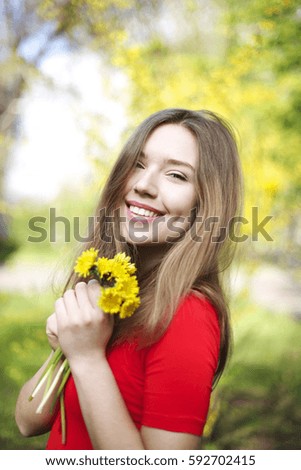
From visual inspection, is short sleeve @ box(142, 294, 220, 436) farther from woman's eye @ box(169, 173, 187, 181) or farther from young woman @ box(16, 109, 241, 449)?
woman's eye @ box(169, 173, 187, 181)

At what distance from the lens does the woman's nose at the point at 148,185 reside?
3.32ft

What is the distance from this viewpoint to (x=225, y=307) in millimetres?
969

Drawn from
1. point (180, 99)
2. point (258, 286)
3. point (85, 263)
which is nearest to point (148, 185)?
point (85, 263)

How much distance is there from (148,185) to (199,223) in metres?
0.13

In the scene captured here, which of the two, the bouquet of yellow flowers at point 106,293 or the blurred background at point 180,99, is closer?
the bouquet of yellow flowers at point 106,293

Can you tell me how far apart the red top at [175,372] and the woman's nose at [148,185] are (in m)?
0.23

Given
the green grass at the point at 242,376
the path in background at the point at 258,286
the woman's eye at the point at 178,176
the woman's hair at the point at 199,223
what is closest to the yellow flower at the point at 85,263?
the woman's hair at the point at 199,223

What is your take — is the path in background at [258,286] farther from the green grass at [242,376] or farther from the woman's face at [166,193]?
the woman's face at [166,193]

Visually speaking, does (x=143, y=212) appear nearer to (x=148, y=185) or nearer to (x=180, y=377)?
(x=148, y=185)

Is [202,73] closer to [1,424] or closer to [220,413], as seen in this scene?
[220,413]

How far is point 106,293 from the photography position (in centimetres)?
90

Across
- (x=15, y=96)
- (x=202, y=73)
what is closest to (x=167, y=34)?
(x=202, y=73)

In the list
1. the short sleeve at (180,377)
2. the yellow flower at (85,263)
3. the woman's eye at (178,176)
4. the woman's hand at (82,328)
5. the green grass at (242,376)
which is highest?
the woman's eye at (178,176)
